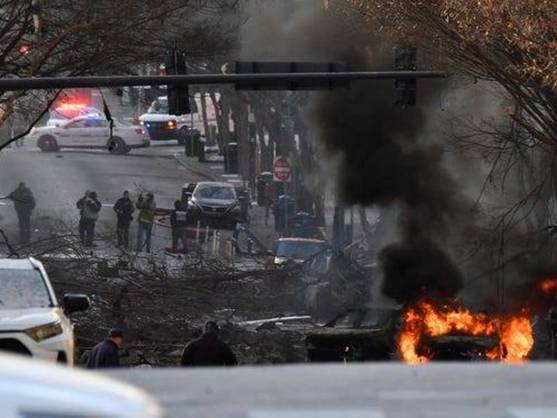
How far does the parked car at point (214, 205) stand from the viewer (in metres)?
46.1

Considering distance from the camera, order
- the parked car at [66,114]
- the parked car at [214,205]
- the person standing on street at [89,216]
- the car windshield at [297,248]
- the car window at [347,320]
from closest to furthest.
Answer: the car window at [347,320] → the person standing on street at [89,216] → the car windshield at [297,248] → the parked car at [214,205] → the parked car at [66,114]

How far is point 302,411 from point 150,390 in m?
0.36

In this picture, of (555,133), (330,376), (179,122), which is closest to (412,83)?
(555,133)

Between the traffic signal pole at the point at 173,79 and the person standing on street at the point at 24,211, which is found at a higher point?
the traffic signal pole at the point at 173,79

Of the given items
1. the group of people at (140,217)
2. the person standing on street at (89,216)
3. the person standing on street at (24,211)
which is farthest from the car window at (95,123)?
the person standing on street at (89,216)

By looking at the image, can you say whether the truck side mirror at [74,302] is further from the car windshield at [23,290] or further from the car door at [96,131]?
the car door at [96,131]

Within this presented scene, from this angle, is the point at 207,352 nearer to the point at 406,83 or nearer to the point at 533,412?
the point at 406,83

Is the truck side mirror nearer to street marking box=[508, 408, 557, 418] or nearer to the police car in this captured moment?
street marking box=[508, 408, 557, 418]

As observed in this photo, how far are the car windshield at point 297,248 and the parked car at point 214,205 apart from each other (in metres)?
8.00

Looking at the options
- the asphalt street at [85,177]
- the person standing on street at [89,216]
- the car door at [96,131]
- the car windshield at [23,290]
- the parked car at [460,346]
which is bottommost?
the asphalt street at [85,177]

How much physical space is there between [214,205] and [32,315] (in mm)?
34217

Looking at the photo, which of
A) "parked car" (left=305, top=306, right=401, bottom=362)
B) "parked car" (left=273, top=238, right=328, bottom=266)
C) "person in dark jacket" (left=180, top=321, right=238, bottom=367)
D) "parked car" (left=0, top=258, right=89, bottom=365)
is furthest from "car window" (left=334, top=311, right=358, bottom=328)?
"parked car" (left=273, top=238, right=328, bottom=266)

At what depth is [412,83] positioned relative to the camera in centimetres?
2253

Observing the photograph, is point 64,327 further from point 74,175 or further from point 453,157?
point 74,175
